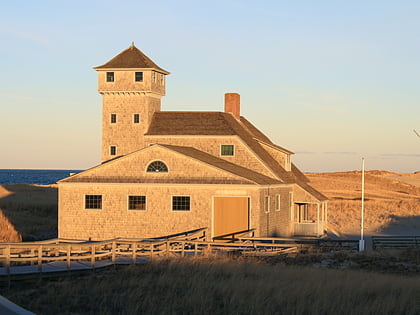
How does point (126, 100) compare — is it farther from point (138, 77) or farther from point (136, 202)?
point (136, 202)

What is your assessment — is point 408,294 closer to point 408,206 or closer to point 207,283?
point 207,283

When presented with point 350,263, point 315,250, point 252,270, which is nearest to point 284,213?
point 315,250

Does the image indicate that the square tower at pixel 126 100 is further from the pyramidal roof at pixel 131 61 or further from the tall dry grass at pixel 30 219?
the tall dry grass at pixel 30 219

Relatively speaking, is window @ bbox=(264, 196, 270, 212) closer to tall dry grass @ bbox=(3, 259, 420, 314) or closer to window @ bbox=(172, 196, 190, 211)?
window @ bbox=(172, 196, 190, 211)

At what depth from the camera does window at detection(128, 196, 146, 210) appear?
38.1m

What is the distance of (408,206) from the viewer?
69812mm

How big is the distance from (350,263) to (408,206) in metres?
42.0

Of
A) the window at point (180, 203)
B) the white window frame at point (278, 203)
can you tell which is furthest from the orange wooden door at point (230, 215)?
the white window frame at point (278, 203)

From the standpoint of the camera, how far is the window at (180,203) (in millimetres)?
37594

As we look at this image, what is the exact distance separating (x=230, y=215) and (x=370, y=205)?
34890 mm

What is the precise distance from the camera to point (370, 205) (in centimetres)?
6950

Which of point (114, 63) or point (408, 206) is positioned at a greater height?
point (114, 63)

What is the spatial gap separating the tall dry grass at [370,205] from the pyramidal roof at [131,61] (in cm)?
1990

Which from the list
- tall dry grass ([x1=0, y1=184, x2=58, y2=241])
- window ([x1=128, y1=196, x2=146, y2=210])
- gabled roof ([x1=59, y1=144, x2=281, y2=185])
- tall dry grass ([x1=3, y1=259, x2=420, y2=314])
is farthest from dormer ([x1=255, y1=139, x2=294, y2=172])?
tall dry grass ([x1=3, y1=259, x2=420, y2=314])
